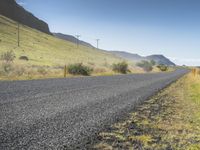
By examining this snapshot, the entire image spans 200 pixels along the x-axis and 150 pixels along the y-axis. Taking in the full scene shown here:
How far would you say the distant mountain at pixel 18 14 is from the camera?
5684 inches

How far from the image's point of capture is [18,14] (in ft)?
500

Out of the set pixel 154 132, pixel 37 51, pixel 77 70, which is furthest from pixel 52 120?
pixel 37 51

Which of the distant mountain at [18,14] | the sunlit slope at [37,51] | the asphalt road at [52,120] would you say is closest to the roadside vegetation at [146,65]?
the sunlit slope at [37,51]

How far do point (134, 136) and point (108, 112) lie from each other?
9.43 feet

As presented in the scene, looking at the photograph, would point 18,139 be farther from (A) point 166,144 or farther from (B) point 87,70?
(B) point 87,70

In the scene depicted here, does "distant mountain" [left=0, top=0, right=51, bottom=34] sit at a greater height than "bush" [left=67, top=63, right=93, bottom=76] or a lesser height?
greater

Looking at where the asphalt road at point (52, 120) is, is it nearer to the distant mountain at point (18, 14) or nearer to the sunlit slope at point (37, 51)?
the sunlit slope at point (37, 51)

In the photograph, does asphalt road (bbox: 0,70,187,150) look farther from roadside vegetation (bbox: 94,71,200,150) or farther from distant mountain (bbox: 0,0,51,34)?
distant mountain (bbox: 0,0,51,34)

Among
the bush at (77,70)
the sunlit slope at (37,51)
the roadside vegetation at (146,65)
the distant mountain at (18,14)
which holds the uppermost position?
the distant mountain at (18,14)

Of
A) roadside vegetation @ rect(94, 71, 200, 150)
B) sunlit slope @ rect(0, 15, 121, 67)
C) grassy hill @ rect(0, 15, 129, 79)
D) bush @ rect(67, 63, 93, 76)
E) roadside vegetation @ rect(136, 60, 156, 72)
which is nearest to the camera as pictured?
roadside vegetation @ rect(94, 71, 200, 150)

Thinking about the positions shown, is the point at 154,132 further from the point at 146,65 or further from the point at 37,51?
the point at 37,51

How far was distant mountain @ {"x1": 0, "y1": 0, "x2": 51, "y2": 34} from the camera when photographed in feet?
474

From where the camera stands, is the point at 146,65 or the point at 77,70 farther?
the point at 146,65

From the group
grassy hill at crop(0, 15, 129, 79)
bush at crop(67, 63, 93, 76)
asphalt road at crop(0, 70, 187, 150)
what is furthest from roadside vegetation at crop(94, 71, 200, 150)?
grassy hill at crop(0, 15, 129, 79)
